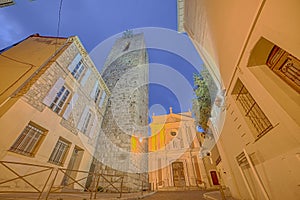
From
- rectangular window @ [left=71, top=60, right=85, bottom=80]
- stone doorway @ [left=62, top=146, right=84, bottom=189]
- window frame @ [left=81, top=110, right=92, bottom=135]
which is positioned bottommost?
stone doorway @ [left=62, top=146, right=84, bottom=189]

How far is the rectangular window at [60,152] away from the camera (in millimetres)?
5967

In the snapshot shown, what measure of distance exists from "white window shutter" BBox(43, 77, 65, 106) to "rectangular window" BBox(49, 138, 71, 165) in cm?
201

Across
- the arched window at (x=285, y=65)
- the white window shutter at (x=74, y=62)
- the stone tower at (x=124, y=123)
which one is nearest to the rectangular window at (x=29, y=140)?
the white window shutter at (x=74, y=62)

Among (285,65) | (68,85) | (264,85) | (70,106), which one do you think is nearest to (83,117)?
(70,106)

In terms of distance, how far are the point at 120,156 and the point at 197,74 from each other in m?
7.51

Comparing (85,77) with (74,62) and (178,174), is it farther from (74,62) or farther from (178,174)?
(178,174)

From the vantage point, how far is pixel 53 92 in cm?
615

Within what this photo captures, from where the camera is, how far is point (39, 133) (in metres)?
5.46

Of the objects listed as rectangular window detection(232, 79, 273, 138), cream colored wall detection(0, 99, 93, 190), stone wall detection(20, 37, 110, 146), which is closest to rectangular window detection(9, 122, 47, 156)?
cream colored wall detection(0, 99, 93, 190)

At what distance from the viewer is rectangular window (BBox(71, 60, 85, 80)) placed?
7902mm

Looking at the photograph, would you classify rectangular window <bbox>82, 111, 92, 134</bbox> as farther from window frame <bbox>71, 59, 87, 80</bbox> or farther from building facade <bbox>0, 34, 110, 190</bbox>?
window frame <bbox>71, 59, 87, 80</bbox>

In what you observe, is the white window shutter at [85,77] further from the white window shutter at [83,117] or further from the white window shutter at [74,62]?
the white window shutter at [83,117]

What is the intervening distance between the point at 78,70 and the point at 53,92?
8.60ft

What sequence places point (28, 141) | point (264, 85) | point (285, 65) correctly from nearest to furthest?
point (285, 65), point (264, 85), point (28, 141)
